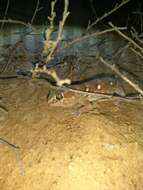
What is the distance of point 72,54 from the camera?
15.1ft

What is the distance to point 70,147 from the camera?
2.74 m

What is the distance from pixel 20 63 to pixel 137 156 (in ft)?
7.67

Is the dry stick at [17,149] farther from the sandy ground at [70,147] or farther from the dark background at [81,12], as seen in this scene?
the dark background at [81,12]

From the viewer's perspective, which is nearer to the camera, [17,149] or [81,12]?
[17,149]

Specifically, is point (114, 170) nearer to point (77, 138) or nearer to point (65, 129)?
point (77, 138)

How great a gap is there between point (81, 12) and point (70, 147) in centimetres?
549

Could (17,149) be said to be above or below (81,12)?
below

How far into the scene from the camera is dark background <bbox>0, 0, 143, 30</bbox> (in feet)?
21.7

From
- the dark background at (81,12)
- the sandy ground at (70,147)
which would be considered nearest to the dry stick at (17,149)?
the sandy ground at (70,147)

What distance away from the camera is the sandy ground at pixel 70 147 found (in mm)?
2539

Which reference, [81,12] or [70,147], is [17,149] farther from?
[81,12]

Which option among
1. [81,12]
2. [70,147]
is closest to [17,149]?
[70,147]

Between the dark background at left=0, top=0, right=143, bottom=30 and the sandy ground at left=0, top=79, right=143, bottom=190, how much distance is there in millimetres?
3402

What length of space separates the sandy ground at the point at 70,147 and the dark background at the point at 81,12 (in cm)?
340
